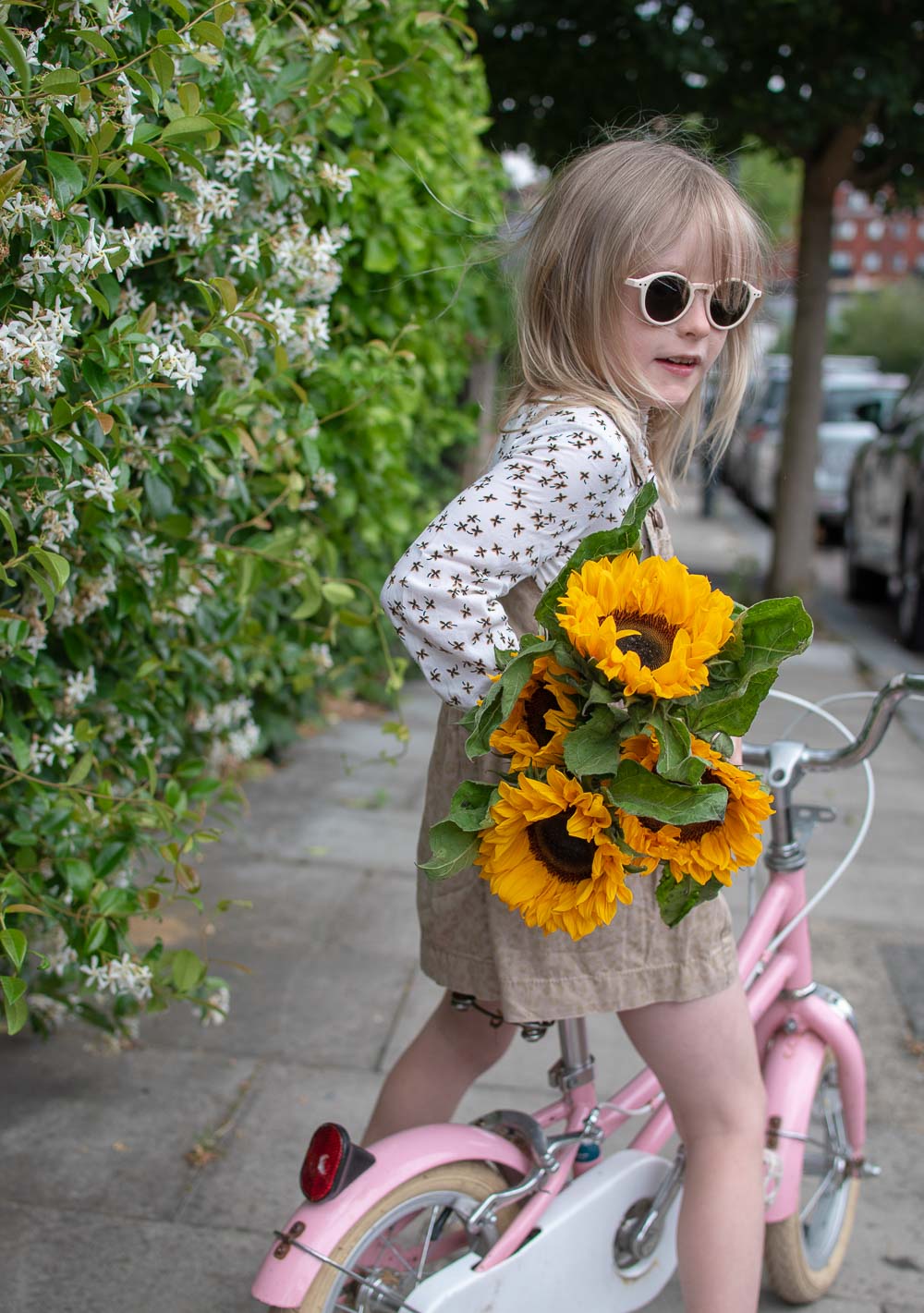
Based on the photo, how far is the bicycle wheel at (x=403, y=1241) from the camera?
1.72 m

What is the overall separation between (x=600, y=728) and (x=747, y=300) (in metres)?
0.70

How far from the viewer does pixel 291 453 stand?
2.71m

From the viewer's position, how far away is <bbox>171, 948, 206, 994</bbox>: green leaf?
7.94 feet

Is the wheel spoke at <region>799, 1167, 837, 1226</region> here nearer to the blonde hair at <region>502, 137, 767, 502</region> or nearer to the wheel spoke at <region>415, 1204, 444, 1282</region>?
the wheel spoke at <region>415, 1204, 444, 1282</region>

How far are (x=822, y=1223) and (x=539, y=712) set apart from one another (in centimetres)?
153

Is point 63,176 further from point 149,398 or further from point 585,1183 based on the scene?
point 585,1183

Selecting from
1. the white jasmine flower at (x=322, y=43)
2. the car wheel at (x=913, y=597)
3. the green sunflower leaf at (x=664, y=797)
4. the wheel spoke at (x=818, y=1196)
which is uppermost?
the white jasmine flower at (x=322, y=43)

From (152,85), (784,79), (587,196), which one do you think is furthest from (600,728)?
(784,79)

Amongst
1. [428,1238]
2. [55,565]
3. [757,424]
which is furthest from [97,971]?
[757,424]

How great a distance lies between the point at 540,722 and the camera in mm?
1572

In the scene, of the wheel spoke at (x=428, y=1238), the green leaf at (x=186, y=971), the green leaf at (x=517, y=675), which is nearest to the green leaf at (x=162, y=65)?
the green leaf at (x=517, y=675)

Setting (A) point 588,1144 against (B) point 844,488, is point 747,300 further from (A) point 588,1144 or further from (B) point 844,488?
(B) point 844,488

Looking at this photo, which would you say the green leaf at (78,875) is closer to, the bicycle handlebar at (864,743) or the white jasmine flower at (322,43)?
the bicycle handlebar at (864,743)

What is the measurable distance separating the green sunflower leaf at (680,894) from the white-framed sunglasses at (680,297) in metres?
0.72
